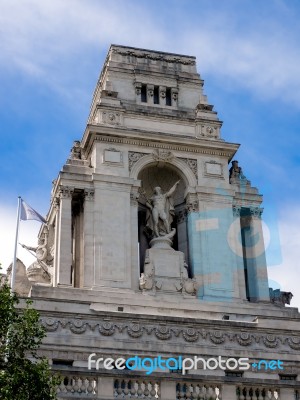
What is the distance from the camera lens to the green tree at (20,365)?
24.0 meters

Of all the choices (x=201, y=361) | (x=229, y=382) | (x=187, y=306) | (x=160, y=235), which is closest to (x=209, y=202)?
(x=160, y=235)

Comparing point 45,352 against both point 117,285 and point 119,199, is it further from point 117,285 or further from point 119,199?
point 119,199

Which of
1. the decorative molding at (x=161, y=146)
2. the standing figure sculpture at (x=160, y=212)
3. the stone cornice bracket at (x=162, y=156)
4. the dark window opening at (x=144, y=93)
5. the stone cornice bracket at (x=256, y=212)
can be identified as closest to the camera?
the standing figure sculpture at (x=160, y=212)

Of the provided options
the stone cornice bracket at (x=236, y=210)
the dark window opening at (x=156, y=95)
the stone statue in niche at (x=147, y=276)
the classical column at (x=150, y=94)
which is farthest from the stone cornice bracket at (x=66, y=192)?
the stone cornice bracket at (x=236, y=210)

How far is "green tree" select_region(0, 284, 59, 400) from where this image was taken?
24047 mm

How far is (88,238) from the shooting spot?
4319cm

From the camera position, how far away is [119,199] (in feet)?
146

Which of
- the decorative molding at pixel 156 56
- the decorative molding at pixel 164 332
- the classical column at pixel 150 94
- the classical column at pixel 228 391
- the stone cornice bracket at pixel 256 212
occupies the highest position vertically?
the decorative molding at pixel 156 56

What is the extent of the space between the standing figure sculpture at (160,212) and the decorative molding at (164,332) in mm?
9029

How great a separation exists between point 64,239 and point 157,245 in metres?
5.32

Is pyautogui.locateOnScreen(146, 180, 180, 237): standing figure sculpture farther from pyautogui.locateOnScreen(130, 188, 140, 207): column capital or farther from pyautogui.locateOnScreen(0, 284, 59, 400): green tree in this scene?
pyautogui.locateOnScreen(0, 284, 59, 400): green tree

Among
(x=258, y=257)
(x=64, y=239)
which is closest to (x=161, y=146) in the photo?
(x=64, y=239)

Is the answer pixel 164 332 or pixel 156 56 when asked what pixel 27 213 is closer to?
pixel 164 332

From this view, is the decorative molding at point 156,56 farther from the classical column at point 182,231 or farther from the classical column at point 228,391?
the classical column at point 228,391
